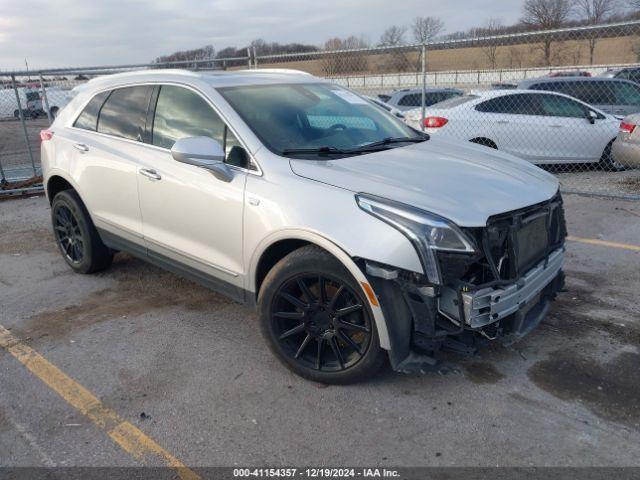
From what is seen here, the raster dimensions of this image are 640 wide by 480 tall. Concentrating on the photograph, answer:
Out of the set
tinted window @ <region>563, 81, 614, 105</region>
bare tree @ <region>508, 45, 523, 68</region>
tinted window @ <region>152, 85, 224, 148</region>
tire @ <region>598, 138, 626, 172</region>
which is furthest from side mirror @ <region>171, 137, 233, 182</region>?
bare tree @ <region>508, 45, 523, 68</region>

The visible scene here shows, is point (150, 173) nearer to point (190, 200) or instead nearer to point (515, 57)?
point (190, 200)

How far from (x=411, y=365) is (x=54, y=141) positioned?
13.1ft

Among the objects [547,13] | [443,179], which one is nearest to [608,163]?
[443,179]

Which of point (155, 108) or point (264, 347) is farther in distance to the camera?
point (155, 108)

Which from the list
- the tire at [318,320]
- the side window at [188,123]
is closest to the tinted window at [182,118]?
the side window at [188,123]

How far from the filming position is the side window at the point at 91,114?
15.8ft

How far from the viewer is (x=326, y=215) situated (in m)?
3.08

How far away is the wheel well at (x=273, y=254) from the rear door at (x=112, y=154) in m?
1.32

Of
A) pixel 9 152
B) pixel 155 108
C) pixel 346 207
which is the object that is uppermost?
pixel 155 108

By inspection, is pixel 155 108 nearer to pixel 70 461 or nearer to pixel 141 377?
pixel 141 377

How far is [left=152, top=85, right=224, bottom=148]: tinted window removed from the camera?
12.4 feet

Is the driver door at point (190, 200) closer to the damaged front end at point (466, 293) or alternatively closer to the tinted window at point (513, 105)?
the damaged front end at point (466, 293)

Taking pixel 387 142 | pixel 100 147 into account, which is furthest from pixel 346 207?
pixel 100 147

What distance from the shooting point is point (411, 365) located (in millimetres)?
3016
